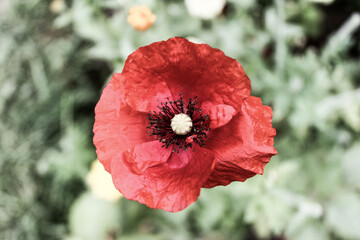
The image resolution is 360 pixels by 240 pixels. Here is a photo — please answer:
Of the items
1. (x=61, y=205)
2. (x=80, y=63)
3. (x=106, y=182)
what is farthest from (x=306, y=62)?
(x=61, y=205)

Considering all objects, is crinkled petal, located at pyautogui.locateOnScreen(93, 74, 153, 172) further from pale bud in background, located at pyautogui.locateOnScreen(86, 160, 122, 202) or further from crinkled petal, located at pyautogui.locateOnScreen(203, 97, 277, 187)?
pale bud in background, located at pyautogui.locateOnScreen(86, 160, 122, 202)

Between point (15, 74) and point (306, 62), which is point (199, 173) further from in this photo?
point (15, 74)

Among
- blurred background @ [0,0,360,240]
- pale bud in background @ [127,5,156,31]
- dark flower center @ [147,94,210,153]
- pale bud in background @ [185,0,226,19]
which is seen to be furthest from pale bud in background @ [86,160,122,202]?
pale bud in background @ [185,0,226,19]

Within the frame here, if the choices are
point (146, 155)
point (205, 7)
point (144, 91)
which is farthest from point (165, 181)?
point (205, 7)

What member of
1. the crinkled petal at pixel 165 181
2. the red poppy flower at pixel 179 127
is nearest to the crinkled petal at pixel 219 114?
the red poppy flower at pixel 179 127

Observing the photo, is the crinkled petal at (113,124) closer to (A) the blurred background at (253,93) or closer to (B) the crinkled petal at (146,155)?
(B) the crinkled petal at (146,155)

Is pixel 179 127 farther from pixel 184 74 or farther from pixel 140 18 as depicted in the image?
pixel 140 18
